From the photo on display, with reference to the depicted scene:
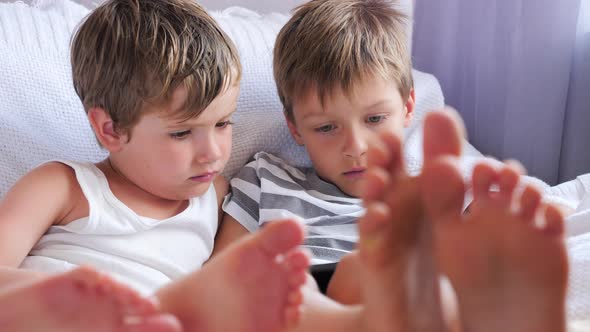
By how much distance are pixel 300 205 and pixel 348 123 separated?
0.16 m

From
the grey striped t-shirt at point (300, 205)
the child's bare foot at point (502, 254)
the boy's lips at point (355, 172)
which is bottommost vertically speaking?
the grey striped t-shirt at point (300, 205)

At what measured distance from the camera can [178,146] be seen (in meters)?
1.12

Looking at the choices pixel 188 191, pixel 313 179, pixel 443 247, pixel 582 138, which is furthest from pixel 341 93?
pixel 582 138

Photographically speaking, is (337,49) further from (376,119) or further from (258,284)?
(258,284)

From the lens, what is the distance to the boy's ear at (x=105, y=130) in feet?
3.75

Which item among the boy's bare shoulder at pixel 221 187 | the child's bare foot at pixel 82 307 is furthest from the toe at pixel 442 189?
the boy's bare shoulder at pixel 221 187

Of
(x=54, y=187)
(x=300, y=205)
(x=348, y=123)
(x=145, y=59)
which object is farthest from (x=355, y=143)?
(x=54, y=187)

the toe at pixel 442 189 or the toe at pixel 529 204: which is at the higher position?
the toe at pixel 442 189

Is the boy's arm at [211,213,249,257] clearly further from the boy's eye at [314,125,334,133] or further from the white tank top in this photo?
the boy's eye at [314,125,334,133]

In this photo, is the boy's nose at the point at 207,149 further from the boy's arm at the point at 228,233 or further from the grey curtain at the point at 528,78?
the grey curtain at the point at 528,78

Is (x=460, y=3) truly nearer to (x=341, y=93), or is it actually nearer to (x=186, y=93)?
(x=341, y=93)

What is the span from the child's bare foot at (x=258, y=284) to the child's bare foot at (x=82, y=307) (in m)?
0.06

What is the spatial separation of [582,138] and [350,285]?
0.98m

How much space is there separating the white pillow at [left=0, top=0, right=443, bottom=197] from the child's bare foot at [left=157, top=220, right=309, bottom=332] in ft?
2.21
